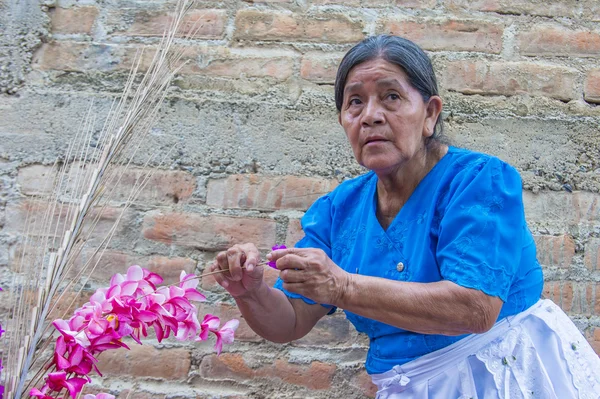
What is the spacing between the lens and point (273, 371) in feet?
4.89

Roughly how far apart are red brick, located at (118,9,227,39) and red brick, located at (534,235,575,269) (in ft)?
3.25

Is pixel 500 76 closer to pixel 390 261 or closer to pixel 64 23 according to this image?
pixel 390 261

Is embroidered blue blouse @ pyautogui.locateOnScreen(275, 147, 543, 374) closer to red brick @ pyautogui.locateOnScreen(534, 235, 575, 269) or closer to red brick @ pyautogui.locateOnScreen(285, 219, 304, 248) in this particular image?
red brick @ pyautogui.locateOnScreen(285, 219, 304, 248)

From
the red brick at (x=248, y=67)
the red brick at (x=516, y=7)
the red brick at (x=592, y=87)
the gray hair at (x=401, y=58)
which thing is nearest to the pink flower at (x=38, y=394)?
the gray hair at (x=401, y=58)

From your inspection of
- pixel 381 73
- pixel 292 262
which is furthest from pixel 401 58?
pixel 292 262

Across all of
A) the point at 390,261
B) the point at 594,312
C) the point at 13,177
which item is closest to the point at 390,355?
the point at 390,261

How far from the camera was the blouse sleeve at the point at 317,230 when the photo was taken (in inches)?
54.5

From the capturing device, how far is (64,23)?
62.9 inches

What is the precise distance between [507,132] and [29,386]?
126 centimetres

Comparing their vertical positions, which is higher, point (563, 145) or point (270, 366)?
point (563, 145)

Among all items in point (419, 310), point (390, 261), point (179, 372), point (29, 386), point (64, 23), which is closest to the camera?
point (29, 386)

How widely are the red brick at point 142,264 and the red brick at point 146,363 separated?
6.8 inches

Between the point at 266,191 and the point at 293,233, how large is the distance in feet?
0.42

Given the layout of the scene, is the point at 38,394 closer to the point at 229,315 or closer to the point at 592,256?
the point at 229,315
